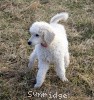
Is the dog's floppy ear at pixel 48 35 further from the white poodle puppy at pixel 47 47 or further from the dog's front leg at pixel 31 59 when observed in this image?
the dog's front leg at pixel 31 59

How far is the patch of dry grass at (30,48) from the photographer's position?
3902mm

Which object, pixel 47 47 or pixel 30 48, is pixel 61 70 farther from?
pixel 30 48

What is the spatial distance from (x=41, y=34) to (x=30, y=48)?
111 centimetres

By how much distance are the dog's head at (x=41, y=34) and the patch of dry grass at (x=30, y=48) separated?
0.60m

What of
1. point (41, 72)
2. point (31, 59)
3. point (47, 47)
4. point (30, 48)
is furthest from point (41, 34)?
point (30, 48)

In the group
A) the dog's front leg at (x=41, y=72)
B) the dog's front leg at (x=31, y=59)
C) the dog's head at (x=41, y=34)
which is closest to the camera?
the dog's head at (x=41, y=34)

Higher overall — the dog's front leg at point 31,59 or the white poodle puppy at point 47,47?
the white poodle puppy at point 47,47

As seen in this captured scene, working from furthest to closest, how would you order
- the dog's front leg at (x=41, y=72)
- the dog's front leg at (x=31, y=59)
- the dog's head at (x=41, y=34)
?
the dog's front leg at (x=31, y=59) < the dog's front leg at (x=41, y=72) < the dog's head at (x=41, y=34)

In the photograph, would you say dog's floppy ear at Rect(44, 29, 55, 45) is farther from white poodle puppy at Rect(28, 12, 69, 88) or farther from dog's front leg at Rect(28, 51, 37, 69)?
dog's front leg at Rect(28, 51, 37, 69)

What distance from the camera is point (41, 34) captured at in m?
3.66

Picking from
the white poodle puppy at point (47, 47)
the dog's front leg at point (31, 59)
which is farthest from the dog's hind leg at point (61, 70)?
the dog's front leg at point (31, 59)

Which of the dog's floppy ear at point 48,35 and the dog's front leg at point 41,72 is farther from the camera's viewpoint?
the dog's front leg at point 41,72

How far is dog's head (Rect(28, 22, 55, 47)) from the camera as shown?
11.9ft

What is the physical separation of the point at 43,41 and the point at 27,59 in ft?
2.77
